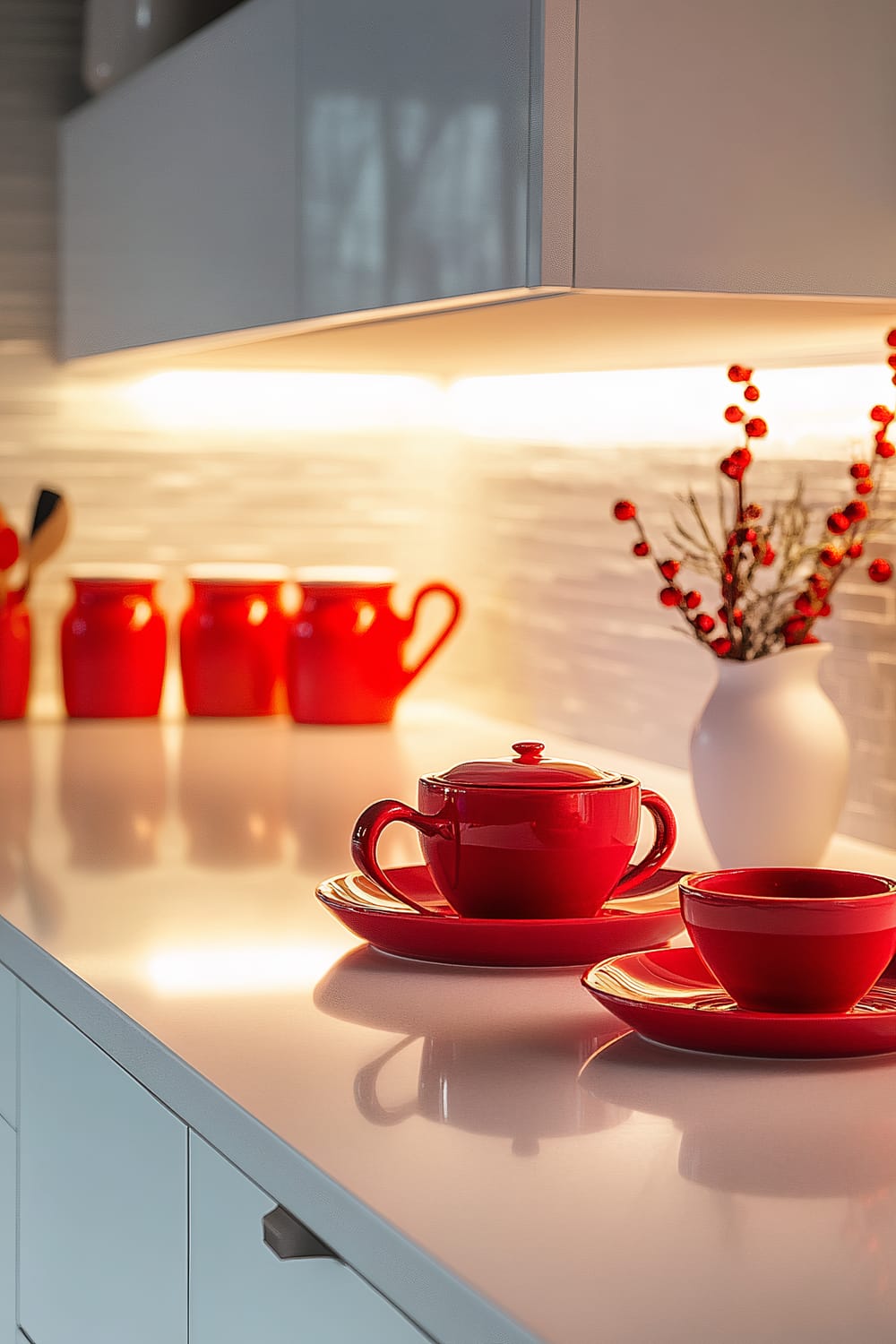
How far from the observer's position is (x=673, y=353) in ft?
6.57

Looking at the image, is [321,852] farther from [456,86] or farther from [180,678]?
[180,678]

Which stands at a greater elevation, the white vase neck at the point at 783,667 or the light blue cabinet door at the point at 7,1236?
the white vase neck at the point at 783,667

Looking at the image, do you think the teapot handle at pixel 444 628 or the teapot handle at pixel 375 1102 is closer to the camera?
the teapot handle at pixel 375 1102

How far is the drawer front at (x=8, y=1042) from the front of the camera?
1338mm

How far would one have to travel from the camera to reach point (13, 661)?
255 centimetres

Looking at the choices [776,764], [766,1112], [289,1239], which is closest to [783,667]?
[776,764]

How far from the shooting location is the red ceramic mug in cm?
114

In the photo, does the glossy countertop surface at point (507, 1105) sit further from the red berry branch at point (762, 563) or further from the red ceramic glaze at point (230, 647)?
the red ceramic glaze at point (230, 647)

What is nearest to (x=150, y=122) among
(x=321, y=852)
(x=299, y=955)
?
(x=321, y=852)

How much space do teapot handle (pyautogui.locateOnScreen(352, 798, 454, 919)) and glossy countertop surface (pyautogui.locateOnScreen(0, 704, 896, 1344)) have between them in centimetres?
6

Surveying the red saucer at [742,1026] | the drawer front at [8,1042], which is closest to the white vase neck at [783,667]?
the red saucer at [742,1026]

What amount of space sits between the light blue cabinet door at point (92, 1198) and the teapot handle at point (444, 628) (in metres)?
1.22

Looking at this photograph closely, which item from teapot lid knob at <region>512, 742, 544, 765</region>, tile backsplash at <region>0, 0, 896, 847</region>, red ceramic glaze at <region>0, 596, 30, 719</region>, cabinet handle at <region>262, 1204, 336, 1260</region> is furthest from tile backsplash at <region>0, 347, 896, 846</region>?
cabinet handle at <region>262, 1204, 336, 1260</region>

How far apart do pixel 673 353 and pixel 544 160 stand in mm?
760
